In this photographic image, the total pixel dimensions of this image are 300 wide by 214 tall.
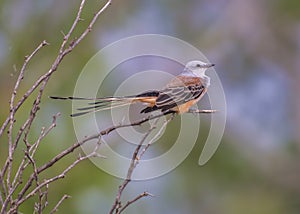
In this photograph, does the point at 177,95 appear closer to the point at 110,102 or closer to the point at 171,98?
the point at 171,98

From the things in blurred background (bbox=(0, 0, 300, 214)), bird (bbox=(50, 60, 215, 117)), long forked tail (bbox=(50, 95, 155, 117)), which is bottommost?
long forked tail (bbox=(50, 95, 155, 117))

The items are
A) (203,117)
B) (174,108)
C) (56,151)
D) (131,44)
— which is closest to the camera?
(174,108)

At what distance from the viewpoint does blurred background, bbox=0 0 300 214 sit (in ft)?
21.6

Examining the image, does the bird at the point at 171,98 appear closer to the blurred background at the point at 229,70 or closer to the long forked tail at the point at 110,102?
the long forked tail at the point at 110,102

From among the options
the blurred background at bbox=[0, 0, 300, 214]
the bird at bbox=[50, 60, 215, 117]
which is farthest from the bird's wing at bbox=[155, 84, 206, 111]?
the blurred background at bbox=[0, 0, 300, 214]

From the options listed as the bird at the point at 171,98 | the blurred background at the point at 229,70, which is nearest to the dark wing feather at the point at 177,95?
the bird at the point at 171,98

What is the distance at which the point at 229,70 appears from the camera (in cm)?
782

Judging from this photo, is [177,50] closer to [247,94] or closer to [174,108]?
[247,94]

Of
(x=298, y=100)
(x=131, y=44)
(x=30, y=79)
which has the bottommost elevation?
(x=30, y=79)

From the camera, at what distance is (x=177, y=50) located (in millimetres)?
6758

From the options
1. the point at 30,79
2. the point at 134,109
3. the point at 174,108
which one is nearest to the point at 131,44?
the point at 30,79

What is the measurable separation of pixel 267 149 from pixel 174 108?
17.7 ft

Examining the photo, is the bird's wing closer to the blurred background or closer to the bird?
the bird

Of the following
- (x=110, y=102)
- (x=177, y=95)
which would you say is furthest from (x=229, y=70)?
(x=110, y=102)
